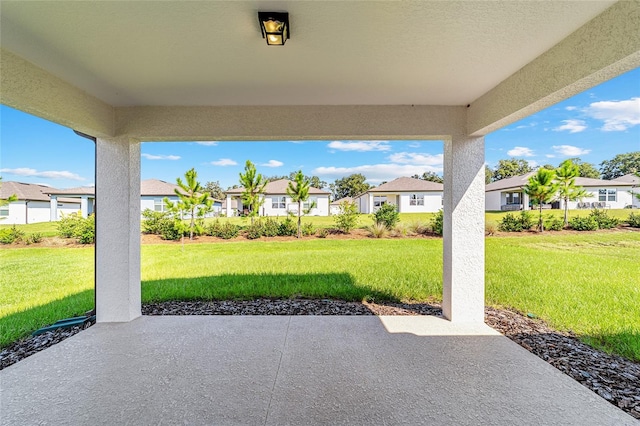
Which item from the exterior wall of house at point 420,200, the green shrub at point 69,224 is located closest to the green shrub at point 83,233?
the green shrub at point 69,224

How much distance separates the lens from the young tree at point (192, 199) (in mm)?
9734

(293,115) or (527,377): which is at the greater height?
(293,115)

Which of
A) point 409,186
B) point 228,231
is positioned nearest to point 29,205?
point 228,231

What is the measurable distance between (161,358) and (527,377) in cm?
372

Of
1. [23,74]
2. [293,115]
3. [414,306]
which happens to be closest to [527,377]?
[414,306]

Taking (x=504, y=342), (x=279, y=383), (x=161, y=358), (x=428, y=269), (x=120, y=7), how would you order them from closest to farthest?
1. (x=120, y=7)
2. (x=279, y=383)
3. (x=161, y=358)
4. (x=504, y=342)
5. (x=428, y=269)

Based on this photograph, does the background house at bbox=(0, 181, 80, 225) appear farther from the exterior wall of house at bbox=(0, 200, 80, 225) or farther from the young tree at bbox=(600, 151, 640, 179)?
the young tree at bbox=(600, 151, 640, 179)

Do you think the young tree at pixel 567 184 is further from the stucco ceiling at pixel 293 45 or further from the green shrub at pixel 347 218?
the stucco ceiling at pixel 293 45

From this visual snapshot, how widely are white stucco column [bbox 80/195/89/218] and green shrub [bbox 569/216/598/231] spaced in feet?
48.1

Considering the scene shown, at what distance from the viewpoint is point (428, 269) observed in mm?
6773

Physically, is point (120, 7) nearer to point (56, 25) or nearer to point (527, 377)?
point (56, 25)

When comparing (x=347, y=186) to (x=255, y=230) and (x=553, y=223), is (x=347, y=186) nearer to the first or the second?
(x=255, y=230)

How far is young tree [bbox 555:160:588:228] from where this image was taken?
795 cm

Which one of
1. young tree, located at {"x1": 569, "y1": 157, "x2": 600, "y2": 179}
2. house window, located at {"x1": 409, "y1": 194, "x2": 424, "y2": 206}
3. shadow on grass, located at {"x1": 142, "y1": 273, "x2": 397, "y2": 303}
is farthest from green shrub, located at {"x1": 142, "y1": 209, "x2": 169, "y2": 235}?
house window, located at {"x1": 409, "y1": 194, "x2": 424, "y2": 206}
